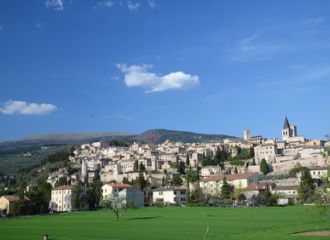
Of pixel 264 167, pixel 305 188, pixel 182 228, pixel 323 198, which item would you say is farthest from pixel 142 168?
pixel 323 198

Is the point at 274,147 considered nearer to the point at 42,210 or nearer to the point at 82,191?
the point at 82,191

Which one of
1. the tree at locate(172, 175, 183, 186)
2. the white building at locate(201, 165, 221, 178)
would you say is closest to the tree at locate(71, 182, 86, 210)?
the tree at locate(172, 175, 183, 186)

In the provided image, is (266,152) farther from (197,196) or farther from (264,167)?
(197,196)

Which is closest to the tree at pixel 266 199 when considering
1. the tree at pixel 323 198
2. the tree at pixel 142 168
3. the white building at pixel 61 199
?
the white building at pixel 61 199

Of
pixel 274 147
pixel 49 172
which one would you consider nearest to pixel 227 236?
pixel 274 147

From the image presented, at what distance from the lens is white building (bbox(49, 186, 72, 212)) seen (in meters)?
124

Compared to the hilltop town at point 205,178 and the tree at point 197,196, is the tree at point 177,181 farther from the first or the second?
the tree at point 197,196

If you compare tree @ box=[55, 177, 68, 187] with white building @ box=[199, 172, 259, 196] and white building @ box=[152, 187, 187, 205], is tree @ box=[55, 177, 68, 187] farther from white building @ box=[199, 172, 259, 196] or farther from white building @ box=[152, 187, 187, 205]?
white building @ box=[199, 172, 259, 196]

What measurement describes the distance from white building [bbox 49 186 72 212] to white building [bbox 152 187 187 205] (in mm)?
22621

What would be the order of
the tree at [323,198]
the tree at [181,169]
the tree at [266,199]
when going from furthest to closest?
the tree at [181,169], the tree at [266,199], the tree at [323,198]

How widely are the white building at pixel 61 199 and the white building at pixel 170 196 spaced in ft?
74.2

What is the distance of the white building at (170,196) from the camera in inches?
4786

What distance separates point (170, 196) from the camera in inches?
4813

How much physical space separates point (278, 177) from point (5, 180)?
120 m
